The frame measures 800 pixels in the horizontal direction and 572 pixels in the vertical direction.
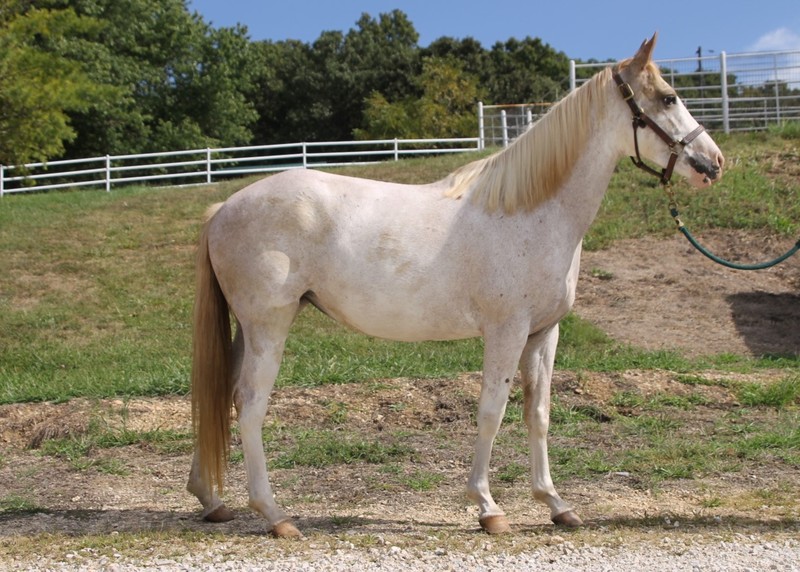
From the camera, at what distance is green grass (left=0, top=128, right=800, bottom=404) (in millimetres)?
8688

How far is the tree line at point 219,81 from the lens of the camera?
11.0 metres

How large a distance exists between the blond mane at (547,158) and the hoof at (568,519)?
5.30ft

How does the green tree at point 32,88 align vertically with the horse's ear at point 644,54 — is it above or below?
above

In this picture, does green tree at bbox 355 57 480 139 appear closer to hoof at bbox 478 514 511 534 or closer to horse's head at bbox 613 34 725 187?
horse's head at bbox 613 34 725 187

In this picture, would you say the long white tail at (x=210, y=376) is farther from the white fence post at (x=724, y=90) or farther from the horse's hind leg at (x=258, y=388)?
the white fence post at (x=724, y=90)

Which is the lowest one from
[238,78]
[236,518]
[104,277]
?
[236,518]

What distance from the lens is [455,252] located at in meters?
4.73

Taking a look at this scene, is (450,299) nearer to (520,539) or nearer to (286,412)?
(520,539)

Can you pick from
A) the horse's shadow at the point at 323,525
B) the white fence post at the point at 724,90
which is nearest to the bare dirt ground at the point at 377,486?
the horse's shadow at the point at 323,525

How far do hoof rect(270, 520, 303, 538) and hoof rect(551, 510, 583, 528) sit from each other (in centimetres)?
135

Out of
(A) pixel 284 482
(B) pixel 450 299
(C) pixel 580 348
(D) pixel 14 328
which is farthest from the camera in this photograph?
(D) pixel 14 328

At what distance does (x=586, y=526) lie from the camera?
4.76m

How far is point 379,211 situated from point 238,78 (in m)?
34.6

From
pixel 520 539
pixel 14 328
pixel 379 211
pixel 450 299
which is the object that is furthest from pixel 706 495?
pixel 14 328
